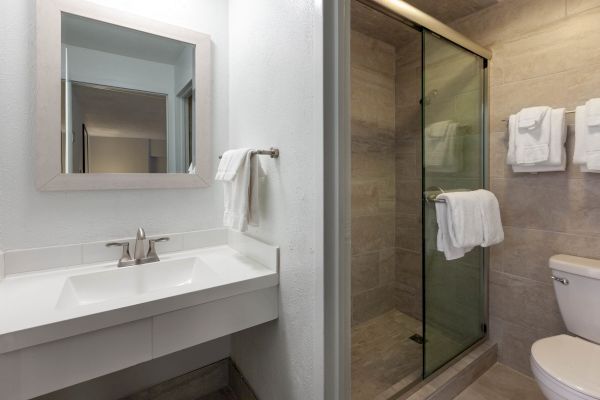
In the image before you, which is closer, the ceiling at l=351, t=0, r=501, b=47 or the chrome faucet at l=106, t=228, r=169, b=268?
the chrome faucet at l=106, t=228, r=169, b=268

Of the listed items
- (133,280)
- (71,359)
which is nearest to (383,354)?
(133,280)

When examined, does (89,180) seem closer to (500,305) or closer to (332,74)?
(332,74)

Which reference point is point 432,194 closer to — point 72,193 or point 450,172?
point 450,172

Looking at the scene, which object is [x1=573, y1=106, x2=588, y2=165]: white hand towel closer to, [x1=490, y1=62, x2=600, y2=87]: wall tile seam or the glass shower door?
[x1=490, y1=62, x2=600, y2=87]: wall tile seam

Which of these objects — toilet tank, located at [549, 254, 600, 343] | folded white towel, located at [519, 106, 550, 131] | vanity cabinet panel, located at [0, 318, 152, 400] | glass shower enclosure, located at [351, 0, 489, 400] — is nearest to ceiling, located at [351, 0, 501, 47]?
glass shower enclosure, located at [351, 0, 489, 400]

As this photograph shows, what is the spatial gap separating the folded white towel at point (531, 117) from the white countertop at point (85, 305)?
1.51 m

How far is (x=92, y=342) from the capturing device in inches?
32.7

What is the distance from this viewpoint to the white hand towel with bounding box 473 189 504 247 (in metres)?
1.54

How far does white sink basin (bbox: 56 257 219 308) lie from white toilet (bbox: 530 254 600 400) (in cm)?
137

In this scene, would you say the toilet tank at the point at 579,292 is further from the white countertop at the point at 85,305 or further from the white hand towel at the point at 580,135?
the white countertop at the point at 85,305

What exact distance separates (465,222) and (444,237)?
0.42ft

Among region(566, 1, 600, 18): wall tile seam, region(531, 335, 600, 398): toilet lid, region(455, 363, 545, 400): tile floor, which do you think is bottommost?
region(455, 363, 545, 400): tile floor

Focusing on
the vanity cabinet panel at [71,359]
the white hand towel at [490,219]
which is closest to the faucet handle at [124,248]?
the vanity cabinet panel at [71,359]

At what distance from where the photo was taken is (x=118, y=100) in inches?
50.7
